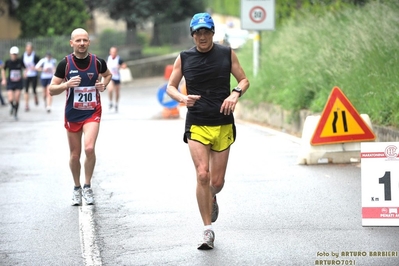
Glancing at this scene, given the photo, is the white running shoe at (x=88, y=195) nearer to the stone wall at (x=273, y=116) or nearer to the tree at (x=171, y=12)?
the stone wall at (x=273, y=116)

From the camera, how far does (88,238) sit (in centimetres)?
908

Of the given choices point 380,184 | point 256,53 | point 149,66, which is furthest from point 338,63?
point 149,66

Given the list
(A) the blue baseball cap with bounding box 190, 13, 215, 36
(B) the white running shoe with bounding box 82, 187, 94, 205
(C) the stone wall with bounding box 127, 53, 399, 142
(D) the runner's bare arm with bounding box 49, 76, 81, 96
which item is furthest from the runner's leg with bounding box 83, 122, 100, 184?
(C) the stone wall with bounding box 127, 53, 399, 142

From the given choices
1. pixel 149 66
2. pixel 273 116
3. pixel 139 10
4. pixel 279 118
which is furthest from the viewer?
pixel 139 10

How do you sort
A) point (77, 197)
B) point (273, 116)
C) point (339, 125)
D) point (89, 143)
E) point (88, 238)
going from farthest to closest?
point (273, 116), point (339, 125), point (77, 197), point (89, 143), point (88, 238)

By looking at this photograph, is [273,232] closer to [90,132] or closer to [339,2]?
[90,132]

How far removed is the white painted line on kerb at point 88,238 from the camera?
8.19 meters

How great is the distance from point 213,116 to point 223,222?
1481 mm

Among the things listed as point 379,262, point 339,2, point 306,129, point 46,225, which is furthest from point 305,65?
point 379,262

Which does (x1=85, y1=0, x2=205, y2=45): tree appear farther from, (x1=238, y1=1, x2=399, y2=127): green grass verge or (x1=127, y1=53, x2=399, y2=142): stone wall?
(x1=127, y1=53, x2=399, y2=142): stone wall

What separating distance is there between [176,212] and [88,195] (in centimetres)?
121

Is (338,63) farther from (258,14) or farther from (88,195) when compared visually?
(88,195)

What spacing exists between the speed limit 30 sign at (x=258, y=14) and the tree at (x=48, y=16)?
23.4 meters

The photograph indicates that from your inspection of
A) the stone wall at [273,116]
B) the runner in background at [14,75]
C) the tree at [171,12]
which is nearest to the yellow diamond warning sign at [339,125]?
the stone wall at [273,116]
